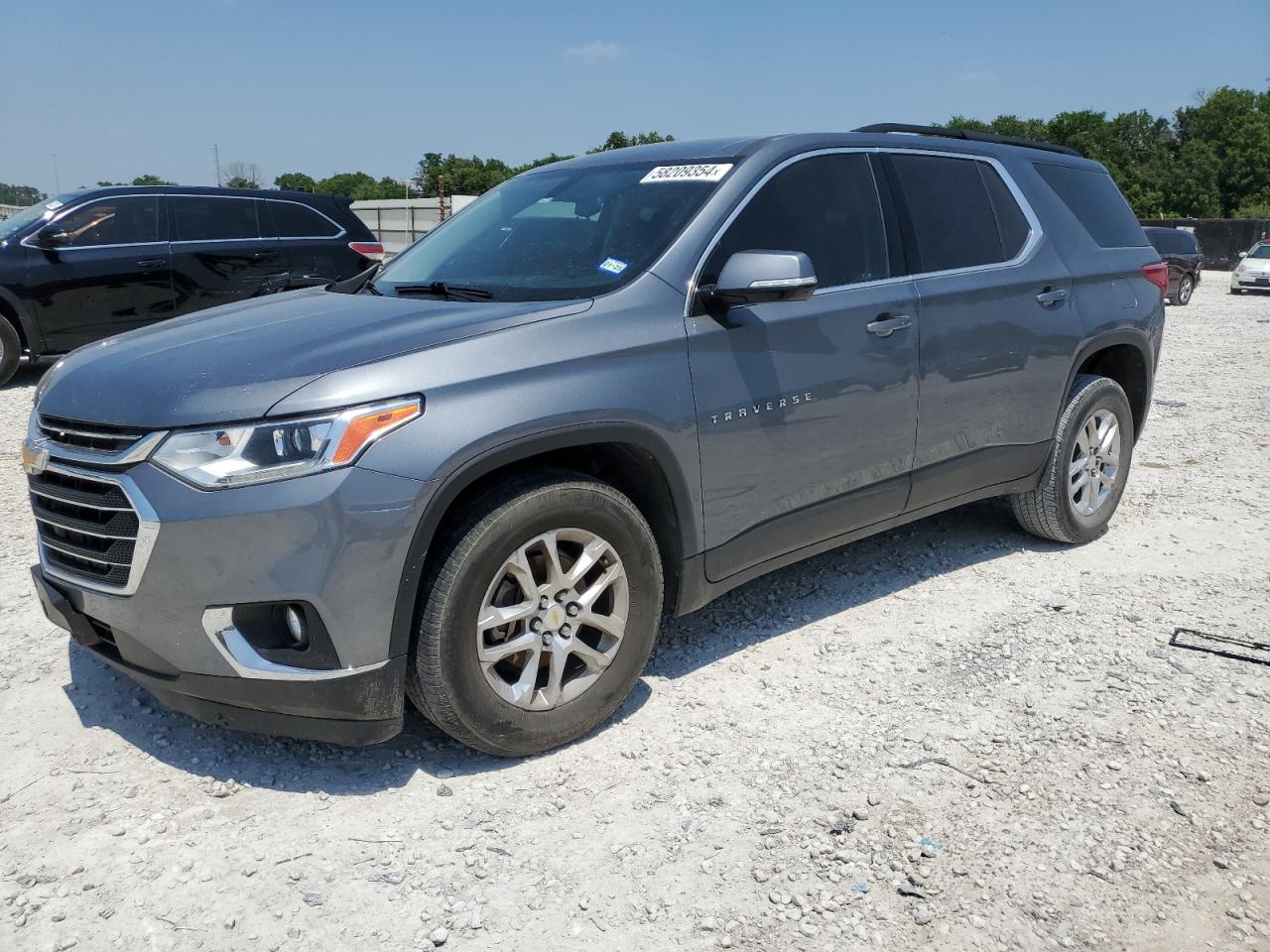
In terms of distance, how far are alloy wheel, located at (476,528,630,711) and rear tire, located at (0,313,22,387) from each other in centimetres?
823

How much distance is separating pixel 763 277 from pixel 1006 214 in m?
1.95

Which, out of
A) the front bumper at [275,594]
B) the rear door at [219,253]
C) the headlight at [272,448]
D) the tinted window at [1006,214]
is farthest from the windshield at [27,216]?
the tinted window at [1006,214]

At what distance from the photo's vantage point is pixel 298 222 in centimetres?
1057

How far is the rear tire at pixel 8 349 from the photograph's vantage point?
930cm

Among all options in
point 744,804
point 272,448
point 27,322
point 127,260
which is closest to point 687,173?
point 272,448

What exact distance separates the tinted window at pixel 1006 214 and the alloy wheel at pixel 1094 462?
99 centimetres

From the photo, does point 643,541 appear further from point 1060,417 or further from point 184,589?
point 1060,417

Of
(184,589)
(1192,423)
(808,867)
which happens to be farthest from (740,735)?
A: (1192,423)

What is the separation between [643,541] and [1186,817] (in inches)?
68.7

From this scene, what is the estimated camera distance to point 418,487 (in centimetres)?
277

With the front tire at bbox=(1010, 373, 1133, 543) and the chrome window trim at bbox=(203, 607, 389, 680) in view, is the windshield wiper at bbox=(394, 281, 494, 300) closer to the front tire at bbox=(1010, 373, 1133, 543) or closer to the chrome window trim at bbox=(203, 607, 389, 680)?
the chrome window trim at bbox=(203, 607, 389, 680)

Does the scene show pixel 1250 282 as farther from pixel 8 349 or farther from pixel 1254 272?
pixel 8 349

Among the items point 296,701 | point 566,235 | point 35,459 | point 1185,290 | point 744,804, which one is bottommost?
point 744,804

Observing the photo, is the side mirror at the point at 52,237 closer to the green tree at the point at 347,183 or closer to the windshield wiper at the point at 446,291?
Result: the windshield wiper at the point at 446,291
